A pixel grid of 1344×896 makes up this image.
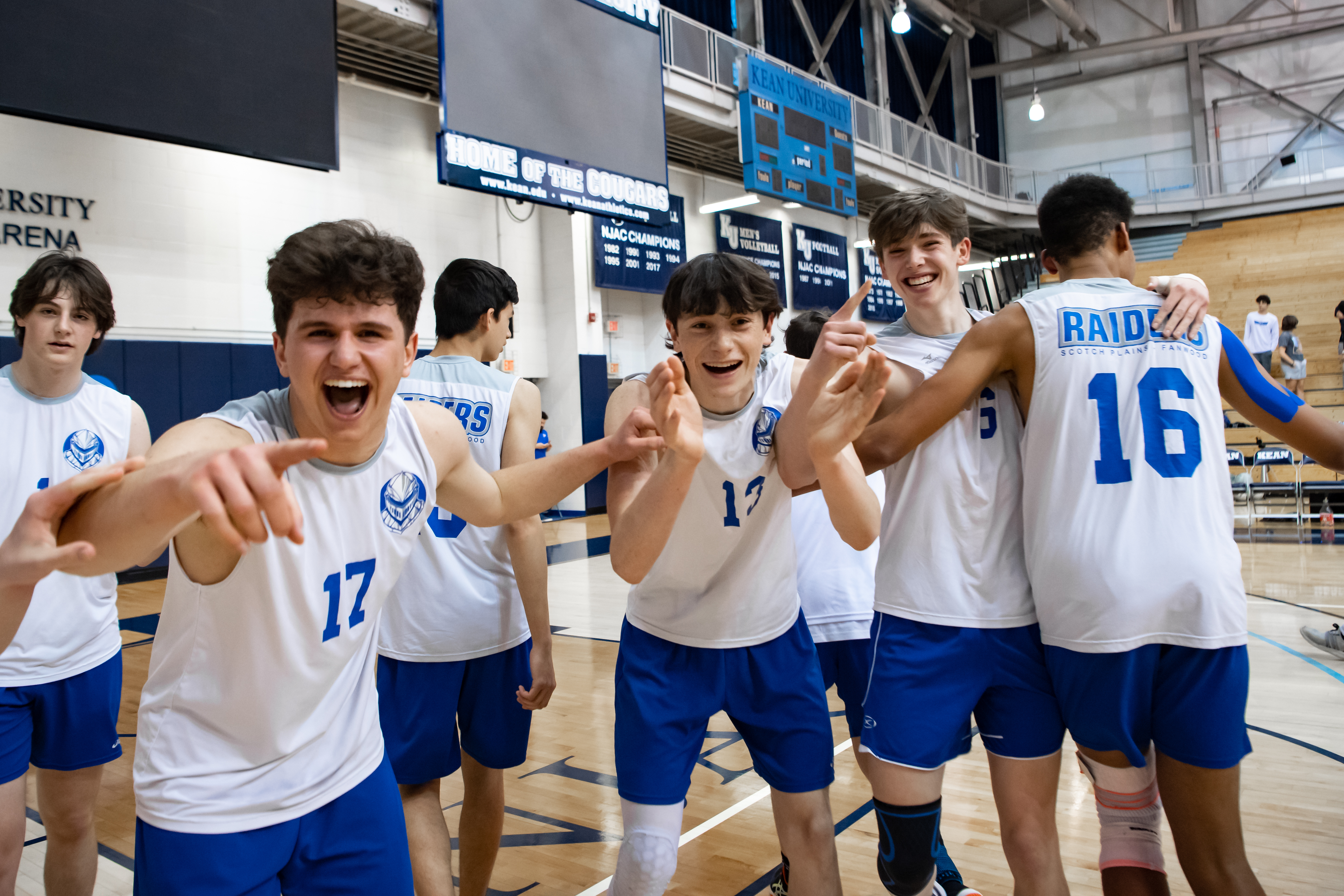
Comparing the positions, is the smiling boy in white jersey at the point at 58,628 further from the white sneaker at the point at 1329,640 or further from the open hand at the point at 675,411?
the white sneaker at the point at 1329,640

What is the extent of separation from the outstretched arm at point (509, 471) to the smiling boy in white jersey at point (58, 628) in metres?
1.28

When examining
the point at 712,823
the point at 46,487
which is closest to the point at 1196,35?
the point at 712,823

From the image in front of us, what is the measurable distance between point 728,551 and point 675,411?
1.63 feet

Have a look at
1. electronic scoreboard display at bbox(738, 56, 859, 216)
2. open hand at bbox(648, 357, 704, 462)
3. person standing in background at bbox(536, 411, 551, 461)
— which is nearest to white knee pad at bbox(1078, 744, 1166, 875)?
open hand at bbox(648, 357, 704, 462)

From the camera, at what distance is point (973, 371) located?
2107 mm

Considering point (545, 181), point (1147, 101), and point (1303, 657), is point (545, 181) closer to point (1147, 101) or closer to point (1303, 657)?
point (1303, 657)

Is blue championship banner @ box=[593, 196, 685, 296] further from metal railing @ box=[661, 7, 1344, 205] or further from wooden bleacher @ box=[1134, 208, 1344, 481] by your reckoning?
wooden bleacher @ box=[1134, 208, 1344, 481]

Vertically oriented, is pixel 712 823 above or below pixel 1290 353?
below

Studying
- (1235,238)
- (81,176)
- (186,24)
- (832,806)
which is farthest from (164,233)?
(1235,238)

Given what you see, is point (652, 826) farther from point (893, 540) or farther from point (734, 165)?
point (734, 165)

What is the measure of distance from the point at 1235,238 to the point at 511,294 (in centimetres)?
2329

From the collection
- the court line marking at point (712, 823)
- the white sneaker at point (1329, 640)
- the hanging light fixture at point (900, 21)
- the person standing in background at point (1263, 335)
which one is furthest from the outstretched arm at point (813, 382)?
the hanging light fixture at point (900, 21)

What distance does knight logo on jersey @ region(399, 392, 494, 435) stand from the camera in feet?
8.69

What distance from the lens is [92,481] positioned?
1.24 meters
